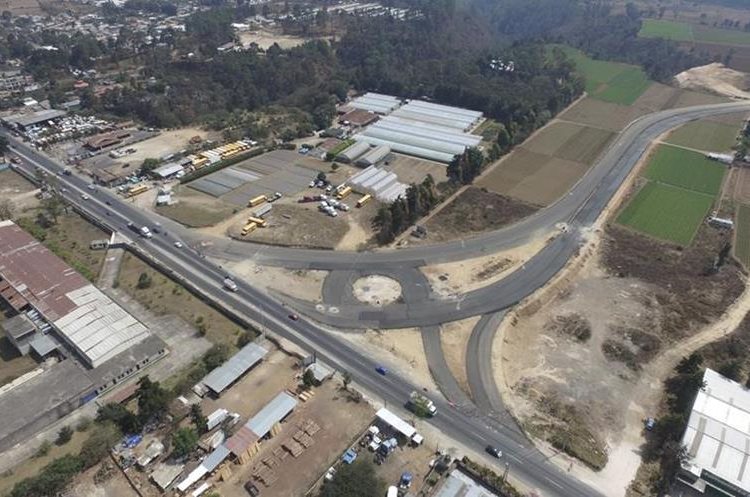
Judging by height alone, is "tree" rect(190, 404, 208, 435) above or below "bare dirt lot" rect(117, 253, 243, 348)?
above

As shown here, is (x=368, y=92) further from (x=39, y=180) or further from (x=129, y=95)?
(x=39, y=180)

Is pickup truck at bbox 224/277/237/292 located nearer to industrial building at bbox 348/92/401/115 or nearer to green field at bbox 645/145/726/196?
industrial building at bbox 348/92/401/115

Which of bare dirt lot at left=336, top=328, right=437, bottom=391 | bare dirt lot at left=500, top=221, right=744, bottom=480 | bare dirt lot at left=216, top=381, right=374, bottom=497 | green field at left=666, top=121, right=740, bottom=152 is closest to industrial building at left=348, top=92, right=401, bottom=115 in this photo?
green field at left=666, top=121, right=740, bottom=152

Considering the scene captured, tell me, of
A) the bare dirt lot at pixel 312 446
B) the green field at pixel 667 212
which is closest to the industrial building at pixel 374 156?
the green field at pixel 667 212

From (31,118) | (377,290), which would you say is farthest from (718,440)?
(31,118)

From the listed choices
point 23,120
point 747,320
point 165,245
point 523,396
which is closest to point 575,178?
point 747,320

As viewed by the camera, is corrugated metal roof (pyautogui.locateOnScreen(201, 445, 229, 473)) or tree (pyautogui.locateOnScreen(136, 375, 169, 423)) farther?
tree (pyautogui.locateOnScreen(136, 375, 169, 423))
